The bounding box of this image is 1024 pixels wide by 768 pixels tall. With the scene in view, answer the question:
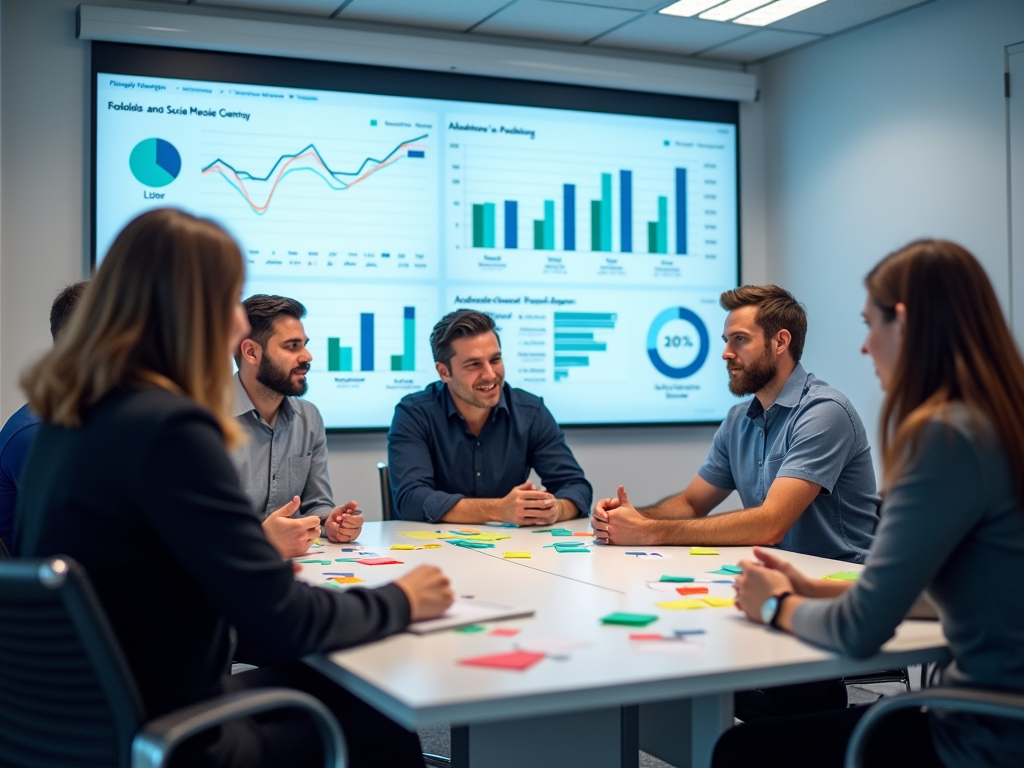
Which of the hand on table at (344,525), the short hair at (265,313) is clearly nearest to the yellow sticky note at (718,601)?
the hand on table at (344,525)

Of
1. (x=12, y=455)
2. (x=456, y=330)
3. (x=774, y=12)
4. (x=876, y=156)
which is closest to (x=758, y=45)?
(x=774, y=12)

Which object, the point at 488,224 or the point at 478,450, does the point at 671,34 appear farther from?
the point at 478,450

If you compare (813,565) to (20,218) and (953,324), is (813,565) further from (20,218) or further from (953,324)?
(20,218)

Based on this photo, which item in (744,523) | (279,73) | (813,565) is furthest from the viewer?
(279,73)

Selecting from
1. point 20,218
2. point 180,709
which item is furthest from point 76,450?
point 20,218

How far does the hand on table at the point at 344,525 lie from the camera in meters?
2.83

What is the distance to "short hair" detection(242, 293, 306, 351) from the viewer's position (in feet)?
11.0

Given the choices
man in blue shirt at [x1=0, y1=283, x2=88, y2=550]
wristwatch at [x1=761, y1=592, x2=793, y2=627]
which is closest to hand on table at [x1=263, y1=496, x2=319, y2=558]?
man in blue shirt at [x1=0, y1=283, x2=88, y2=550]

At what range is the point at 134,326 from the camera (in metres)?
1.53

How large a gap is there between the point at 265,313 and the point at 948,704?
100 inches

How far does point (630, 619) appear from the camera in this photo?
1.76m

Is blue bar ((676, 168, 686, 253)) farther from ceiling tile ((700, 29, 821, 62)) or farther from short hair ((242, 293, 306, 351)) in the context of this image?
short hair ((242, 293, 306, 351))

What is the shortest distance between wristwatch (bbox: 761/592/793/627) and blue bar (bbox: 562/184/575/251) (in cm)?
377

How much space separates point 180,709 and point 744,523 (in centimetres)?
170
